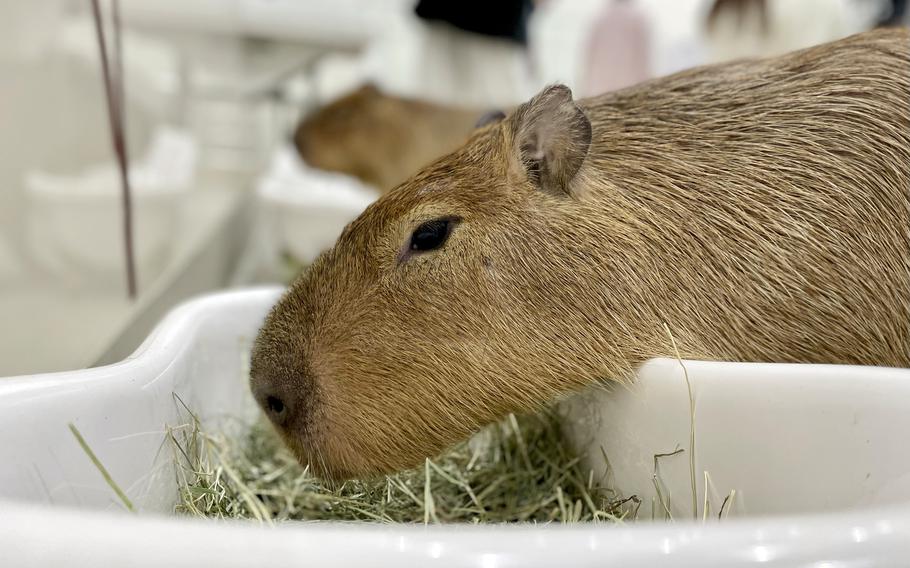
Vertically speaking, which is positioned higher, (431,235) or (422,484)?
(431,235)

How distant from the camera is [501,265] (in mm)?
1154

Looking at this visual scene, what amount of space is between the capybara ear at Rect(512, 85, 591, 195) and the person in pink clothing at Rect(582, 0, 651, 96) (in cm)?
328

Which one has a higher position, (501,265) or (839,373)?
(501,265)

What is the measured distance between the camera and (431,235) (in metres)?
1.19

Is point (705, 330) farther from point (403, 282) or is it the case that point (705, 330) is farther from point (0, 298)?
point (0, 298)

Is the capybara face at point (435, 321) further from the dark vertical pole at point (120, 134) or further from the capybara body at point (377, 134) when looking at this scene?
the capybara body at point (377, 134)

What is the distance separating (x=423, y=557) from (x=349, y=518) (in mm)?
748

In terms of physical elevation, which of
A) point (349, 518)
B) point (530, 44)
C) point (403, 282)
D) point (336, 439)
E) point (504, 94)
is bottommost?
point (349, 518)

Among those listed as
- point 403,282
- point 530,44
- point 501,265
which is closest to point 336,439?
point 403,282

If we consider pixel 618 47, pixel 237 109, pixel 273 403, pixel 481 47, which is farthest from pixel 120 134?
pixel 618 47

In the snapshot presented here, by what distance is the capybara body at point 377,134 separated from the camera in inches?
166

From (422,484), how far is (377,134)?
3.39 meters

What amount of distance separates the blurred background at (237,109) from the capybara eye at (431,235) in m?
0.34

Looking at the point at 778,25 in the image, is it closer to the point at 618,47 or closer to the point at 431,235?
the point at 618,47
